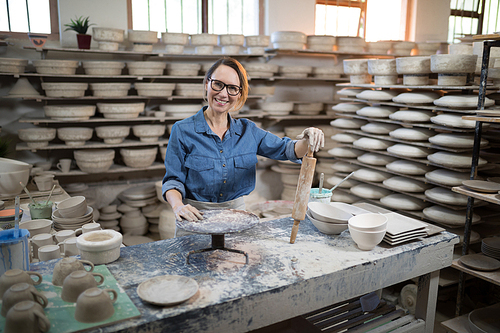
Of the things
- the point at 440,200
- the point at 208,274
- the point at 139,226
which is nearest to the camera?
the point at 208,274

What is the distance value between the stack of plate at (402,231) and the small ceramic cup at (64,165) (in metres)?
3.64

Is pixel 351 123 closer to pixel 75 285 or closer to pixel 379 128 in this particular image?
pixel 379 128

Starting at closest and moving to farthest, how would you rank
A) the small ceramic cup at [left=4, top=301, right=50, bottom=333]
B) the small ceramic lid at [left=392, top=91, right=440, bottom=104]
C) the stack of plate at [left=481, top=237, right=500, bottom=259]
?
the small ceramic cup at [left=4, top=301, right=50, bottom=333]
the stack of plate at [left=481, top=237, right=500, bottom=259]
the small ceramic lid at [left=392, top=91, right=440, bottom=104]

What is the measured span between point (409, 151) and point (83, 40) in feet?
11.8

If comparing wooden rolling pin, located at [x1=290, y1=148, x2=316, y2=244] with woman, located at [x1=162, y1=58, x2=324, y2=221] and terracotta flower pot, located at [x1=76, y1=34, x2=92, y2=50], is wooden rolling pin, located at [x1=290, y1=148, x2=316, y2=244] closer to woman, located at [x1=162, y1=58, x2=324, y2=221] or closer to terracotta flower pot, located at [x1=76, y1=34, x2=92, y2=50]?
woman, located at [x1=162, y1=58, x2=324, y2=221]

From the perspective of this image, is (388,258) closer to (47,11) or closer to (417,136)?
(417,136)

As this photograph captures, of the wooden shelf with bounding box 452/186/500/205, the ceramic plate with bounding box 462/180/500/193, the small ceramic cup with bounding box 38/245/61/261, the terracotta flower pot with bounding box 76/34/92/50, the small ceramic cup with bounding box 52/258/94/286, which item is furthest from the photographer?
the terracotta flower pot with bounding box 76/34/92/50

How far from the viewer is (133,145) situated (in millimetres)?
4750

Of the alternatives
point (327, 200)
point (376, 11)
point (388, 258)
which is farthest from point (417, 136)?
point (376, 11)

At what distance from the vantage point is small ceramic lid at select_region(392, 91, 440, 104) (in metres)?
3.65

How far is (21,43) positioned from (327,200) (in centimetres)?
401

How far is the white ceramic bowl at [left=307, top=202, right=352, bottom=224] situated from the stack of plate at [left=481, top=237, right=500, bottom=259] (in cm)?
153

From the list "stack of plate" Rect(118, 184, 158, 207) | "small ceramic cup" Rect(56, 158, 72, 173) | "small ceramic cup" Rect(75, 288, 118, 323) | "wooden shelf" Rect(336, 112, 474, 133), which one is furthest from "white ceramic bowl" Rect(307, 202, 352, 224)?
"small ceramic cup" Rect(56, 158, 72, 173)

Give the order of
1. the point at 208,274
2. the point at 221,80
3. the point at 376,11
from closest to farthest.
→ the point at 208,274
the point at 221,80
the point at 376,11
